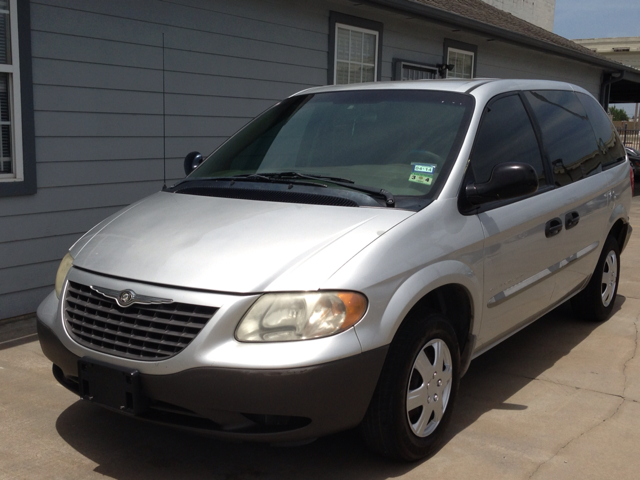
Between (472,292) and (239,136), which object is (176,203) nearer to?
(239,136)

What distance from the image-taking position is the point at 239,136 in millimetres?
4625

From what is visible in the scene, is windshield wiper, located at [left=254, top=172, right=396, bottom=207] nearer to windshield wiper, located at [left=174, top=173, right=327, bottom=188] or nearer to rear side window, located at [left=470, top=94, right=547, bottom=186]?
windshield wiper, located at [left=174, top=173, right=327, bottom=188]

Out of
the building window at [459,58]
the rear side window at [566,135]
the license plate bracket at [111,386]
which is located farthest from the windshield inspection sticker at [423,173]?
the building window at [459,58]

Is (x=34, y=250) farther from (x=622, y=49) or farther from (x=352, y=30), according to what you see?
(x=622, y=49)

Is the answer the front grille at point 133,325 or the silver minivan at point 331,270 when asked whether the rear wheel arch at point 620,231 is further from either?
the front grille at point 133,325

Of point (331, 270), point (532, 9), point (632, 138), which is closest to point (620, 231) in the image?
point (331, 270)

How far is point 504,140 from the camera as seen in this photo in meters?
4.14

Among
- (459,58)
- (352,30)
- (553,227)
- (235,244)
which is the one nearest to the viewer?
(235,244)

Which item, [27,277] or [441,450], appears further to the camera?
[27,277]

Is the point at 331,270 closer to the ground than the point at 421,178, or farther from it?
closer to the ground

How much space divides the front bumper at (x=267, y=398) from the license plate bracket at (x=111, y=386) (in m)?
0.04

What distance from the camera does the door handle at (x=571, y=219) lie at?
454 cm

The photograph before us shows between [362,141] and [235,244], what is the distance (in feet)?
3.94

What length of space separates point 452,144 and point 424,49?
7.44 metres
